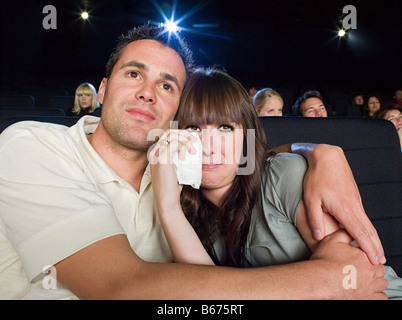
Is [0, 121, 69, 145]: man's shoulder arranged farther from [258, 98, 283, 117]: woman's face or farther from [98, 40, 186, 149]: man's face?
[258, 98, 283, 117]: woman's face

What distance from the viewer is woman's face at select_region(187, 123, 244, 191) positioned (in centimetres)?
93

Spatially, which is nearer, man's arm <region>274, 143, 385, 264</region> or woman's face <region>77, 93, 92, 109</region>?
man's arm <region>274, 143, 385, 264</region>

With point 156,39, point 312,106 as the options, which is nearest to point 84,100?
point 312,106

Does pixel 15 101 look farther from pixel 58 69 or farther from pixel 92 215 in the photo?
pixel 58 69

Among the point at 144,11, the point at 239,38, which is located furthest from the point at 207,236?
the point at 239,38

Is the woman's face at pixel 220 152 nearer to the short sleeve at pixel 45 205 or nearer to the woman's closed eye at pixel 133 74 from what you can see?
the woman's closed eye at pixel 133 74

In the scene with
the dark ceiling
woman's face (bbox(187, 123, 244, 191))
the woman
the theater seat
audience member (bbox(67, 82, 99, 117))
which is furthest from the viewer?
the dark ceiling

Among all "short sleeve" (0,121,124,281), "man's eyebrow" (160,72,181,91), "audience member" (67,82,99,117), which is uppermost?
"audience member" (67,82,99,117)

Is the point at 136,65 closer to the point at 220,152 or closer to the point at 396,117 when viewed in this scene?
the point at 220,152

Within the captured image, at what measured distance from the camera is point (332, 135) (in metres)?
1.13

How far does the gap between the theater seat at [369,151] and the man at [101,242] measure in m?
0.24

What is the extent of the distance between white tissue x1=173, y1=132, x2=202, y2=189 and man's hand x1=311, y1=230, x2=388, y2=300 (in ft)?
1.11

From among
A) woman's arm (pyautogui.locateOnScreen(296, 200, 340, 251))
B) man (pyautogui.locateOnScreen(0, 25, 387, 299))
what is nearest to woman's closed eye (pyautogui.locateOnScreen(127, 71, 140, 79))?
man (pyautogui.locateOnScreen(0, 25, 387, 299))

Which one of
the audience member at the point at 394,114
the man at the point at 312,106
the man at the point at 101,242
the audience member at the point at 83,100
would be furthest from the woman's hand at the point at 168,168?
the audience member at the point at 83,100
